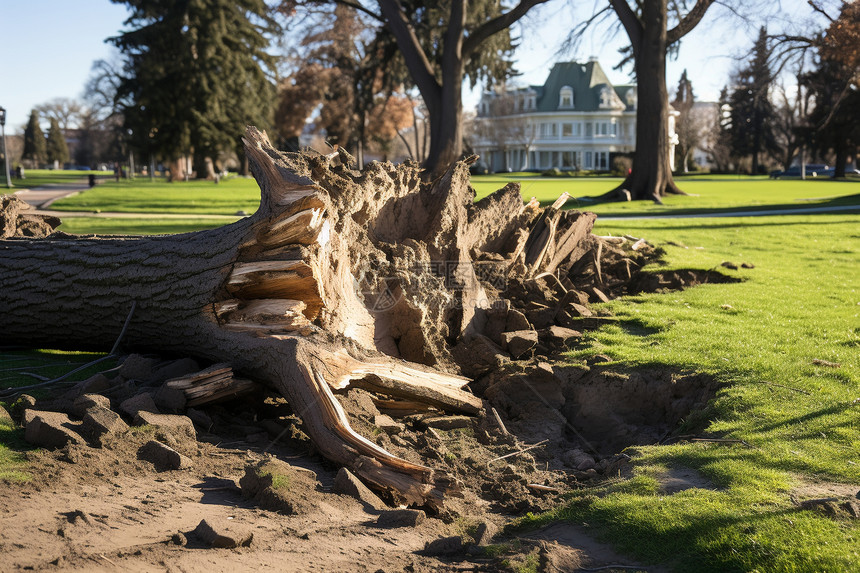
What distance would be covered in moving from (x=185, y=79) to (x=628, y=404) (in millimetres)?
43236

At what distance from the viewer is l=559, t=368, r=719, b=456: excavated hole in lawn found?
542cm

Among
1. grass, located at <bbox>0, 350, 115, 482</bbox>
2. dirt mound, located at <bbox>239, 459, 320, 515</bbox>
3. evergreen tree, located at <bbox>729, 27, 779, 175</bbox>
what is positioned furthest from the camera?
evergreen tree, located at <bbox>729, 27, 779, 175</bbox>

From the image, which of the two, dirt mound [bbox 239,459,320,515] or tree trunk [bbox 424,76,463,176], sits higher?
tree trunk [bbox 424,76,463,176]

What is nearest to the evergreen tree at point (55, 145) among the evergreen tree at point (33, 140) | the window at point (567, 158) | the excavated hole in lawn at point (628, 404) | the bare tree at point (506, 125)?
the evergreen tree at point (33, 140)

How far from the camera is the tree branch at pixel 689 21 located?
22.6 metres

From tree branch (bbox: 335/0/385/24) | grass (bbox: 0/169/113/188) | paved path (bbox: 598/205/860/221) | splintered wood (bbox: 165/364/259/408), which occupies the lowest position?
splintered wood (bbox: 165/364/259/408)

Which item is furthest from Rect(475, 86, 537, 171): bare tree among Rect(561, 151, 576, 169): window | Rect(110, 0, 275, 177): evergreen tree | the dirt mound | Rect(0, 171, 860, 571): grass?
the dirt mound

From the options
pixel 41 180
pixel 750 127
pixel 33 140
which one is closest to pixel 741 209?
pixel 41 180

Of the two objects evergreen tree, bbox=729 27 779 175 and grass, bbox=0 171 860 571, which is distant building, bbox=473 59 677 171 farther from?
grass, bbox=0 171 860 571

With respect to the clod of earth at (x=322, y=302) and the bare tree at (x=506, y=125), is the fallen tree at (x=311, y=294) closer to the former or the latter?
the clod of earth at (x=322, y=302)

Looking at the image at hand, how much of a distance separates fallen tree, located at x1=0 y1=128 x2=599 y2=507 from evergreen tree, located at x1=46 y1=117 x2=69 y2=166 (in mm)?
117429

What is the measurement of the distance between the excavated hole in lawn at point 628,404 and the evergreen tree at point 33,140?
117805 mm

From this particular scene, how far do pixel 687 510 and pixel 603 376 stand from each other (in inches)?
92.1

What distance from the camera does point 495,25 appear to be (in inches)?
924
